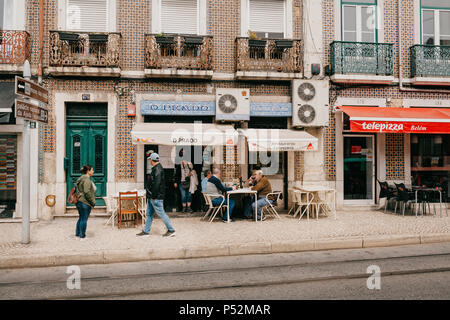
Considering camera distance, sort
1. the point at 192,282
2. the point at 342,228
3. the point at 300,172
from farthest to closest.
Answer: the point at 300,172
the point at 342,228
the point at 192,282

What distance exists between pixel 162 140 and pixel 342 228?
4.86 meters

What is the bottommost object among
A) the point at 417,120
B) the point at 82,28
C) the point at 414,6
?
the point at 417,120

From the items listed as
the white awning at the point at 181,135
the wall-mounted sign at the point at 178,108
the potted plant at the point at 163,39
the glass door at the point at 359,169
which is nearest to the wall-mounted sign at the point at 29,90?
the white awning at the point at 181,135

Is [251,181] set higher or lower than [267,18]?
lower

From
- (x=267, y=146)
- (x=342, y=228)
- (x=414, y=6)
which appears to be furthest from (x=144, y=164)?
(x=414, y=6)

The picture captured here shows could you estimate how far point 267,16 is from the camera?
37.1ft

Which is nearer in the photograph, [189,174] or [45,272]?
[45,272]

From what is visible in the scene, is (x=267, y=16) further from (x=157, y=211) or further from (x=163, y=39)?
(x=157, y=211)

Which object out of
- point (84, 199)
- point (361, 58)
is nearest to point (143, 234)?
point (84, 199)

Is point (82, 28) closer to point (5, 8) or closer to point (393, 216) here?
point (5, 8)

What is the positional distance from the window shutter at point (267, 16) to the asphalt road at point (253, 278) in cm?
766

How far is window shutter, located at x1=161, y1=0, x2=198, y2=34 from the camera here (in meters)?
10.9

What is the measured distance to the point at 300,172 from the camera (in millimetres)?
11094

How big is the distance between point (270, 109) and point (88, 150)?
563 cm
